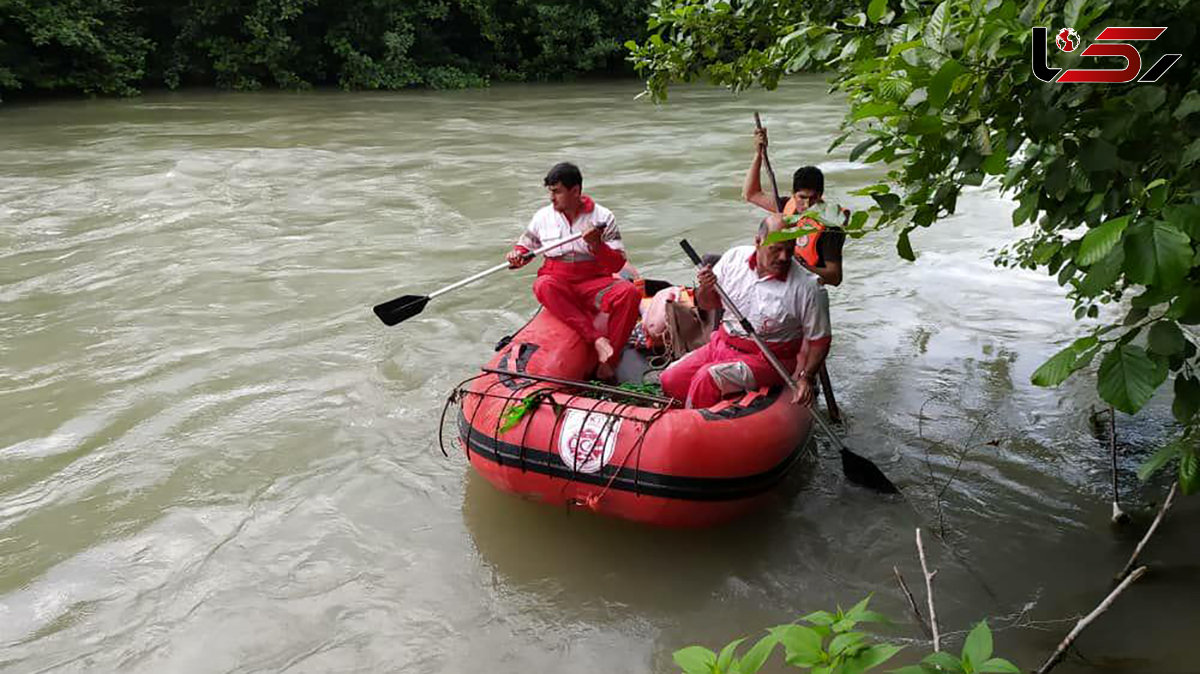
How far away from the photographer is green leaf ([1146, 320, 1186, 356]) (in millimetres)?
1967

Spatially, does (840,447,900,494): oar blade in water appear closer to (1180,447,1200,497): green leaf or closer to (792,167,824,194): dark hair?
(792,167,824,194): dark hair

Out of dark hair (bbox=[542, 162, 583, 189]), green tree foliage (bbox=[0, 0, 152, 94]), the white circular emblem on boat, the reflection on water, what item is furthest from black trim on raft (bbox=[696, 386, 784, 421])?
green tree foliage (bbox=[0, 0, 152, 94])

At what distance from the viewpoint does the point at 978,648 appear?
1844 millimetres

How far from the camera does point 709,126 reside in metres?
16.4

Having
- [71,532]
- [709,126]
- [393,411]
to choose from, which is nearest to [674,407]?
[393,411]

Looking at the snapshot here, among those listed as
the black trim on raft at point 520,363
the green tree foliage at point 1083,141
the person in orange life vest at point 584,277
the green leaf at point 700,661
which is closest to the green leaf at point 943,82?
the green tree foliage at point 1083,141

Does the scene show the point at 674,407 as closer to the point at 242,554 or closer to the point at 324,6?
the point at 242,554

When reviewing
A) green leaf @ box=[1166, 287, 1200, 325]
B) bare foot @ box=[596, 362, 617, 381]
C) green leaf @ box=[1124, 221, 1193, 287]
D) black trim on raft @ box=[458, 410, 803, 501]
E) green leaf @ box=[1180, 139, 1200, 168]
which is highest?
green leaf @ box=[1180, 139, 1200, 168]

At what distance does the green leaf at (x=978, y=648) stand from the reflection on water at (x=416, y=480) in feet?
6.05

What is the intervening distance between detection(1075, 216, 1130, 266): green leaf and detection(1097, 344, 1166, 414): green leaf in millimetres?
361

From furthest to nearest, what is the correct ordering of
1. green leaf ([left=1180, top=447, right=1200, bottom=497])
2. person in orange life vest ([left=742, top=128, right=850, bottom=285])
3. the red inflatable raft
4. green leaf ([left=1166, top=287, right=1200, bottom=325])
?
person in orange life vest ([left=742, top=128, right=850, bottom=285]) < the red inflatable raft < green leaf ([left=1180, top=447, right=1200, bottom=497]) < green leaf ([left=1166, top=287, right=1200, bottom=325])

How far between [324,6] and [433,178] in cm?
1179

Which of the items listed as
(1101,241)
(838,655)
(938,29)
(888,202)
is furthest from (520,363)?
(1101,241)

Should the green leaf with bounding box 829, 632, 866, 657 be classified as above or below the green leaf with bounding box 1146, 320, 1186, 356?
below
